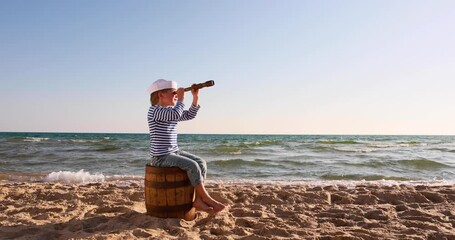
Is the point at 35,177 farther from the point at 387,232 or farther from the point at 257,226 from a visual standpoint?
A: the point at 387,232

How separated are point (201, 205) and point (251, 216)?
27.1 inches

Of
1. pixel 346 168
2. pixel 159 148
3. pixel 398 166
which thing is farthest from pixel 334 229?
pixel 398 166

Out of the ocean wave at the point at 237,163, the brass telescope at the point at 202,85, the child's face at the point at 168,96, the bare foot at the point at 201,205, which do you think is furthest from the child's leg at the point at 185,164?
the ocean wave at the point at 237,163

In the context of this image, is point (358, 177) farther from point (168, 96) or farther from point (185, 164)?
point (168, 96)

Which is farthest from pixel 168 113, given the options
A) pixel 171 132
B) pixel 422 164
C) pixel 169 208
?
pixel 422 164

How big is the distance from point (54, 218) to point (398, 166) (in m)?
10.2

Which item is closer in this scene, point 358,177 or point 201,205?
point 201,205

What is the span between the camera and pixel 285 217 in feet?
14.0

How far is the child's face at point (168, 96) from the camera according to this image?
13.2ft

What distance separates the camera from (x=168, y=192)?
3.84 meters

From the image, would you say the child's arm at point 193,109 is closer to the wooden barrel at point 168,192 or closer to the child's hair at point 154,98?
the child's hair at point 154,98

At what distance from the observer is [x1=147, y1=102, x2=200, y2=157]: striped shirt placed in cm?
383

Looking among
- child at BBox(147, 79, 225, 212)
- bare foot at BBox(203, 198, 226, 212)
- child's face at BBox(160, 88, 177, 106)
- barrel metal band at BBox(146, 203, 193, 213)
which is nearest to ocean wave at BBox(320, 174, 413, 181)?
bare foot at BBox(203, 198, 226, 212)

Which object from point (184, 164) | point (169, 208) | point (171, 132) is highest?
point (171, 132)
